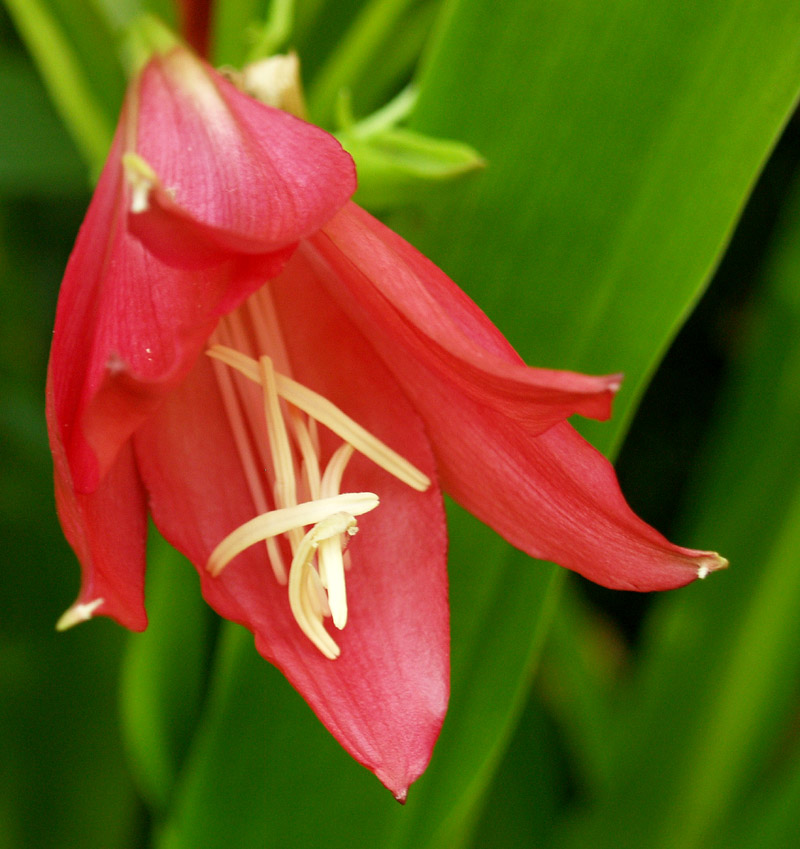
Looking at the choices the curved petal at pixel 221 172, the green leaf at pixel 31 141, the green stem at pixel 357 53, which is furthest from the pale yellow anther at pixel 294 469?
the green leaf at pixel 31 141

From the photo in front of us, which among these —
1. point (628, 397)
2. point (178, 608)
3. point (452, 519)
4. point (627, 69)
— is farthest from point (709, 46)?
point (178, 608)

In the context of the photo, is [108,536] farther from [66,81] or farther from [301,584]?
[66,81]

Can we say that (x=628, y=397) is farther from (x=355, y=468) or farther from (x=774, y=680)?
(x=774, y=680)

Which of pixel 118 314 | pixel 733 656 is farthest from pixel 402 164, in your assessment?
pixel 733 656

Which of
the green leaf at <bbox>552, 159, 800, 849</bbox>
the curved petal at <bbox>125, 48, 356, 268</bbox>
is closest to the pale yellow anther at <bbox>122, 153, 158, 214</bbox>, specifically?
→ the curved petal at <bbox>125, 48, 356, 268</bbox>

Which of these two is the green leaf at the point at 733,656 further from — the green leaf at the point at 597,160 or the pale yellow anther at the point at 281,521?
the pale yellow anther at the point at 281,521

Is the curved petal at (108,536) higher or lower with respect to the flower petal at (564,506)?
lower
